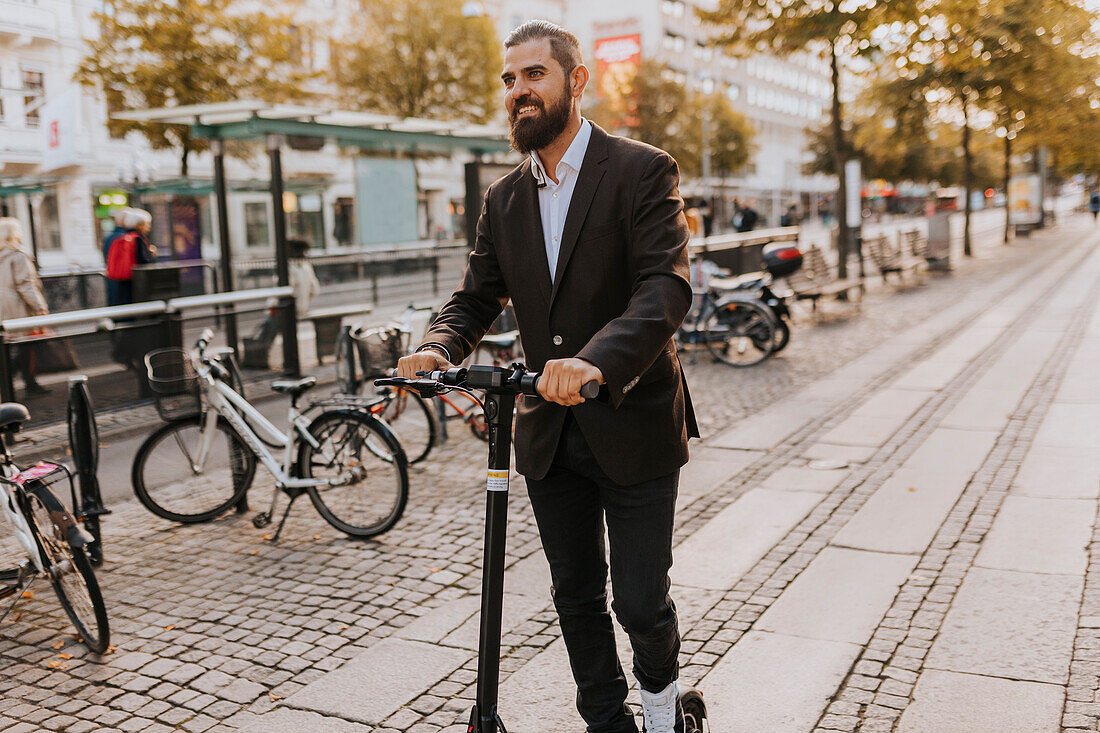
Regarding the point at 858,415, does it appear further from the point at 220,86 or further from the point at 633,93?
the point at 633,93

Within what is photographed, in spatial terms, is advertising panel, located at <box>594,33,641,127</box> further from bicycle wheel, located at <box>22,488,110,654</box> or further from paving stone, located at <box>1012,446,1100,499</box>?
bicycle wheel, located at <box>22,488,110,654</box>

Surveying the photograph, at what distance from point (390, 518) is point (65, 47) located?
15.3 meters

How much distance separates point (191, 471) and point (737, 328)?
23.4 feet

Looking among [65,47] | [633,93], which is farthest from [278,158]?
[633,93]

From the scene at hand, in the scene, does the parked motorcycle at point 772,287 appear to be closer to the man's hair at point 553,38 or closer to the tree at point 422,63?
the man's hair at point 553,38

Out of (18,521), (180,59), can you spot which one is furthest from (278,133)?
(180,59)

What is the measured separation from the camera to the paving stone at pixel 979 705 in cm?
334

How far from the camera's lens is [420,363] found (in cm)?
252

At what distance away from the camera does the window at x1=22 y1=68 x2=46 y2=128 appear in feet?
52.8

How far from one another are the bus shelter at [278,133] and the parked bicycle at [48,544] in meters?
5.33

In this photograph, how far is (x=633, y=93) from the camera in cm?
4641

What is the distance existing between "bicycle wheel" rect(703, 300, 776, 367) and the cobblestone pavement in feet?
10.8

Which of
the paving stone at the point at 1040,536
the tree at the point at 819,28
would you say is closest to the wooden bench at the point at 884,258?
the tree at the point at 819,28

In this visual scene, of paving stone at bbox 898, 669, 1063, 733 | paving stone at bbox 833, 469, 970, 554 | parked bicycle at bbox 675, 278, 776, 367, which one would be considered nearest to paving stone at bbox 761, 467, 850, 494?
paving stone at bbox 833, 469, 970, 554
